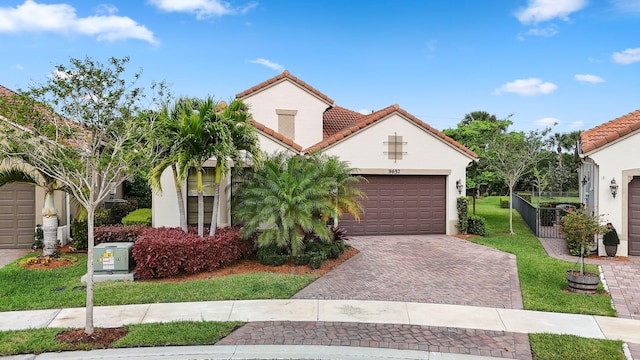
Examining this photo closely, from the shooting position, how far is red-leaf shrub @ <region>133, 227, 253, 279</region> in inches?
410

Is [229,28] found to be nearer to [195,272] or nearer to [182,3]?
[182,3]

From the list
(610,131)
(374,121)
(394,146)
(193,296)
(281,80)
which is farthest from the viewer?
(281,80)

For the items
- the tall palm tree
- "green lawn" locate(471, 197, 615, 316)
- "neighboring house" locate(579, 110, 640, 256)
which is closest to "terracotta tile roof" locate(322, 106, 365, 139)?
"green lawn" locate(471, 197, 615, 316)

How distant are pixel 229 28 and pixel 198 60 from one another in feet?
5.85

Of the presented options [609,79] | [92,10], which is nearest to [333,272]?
[92,10]

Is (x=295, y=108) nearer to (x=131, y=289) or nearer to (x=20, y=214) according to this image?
(x=20, y=214)

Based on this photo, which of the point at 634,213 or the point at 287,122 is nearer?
the point at 634,213

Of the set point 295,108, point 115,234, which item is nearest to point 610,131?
point 295,108

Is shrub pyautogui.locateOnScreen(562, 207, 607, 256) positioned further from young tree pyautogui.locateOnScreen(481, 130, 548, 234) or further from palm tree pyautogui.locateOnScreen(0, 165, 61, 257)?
palm tree pyautogui.locateOnScreen(0, 165, 61, 257)

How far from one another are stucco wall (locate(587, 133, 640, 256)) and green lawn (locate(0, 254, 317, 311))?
9.53m

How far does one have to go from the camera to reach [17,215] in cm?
1451

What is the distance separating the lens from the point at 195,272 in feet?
35.7

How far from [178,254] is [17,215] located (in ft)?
25.2

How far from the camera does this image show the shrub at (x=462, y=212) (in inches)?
687
